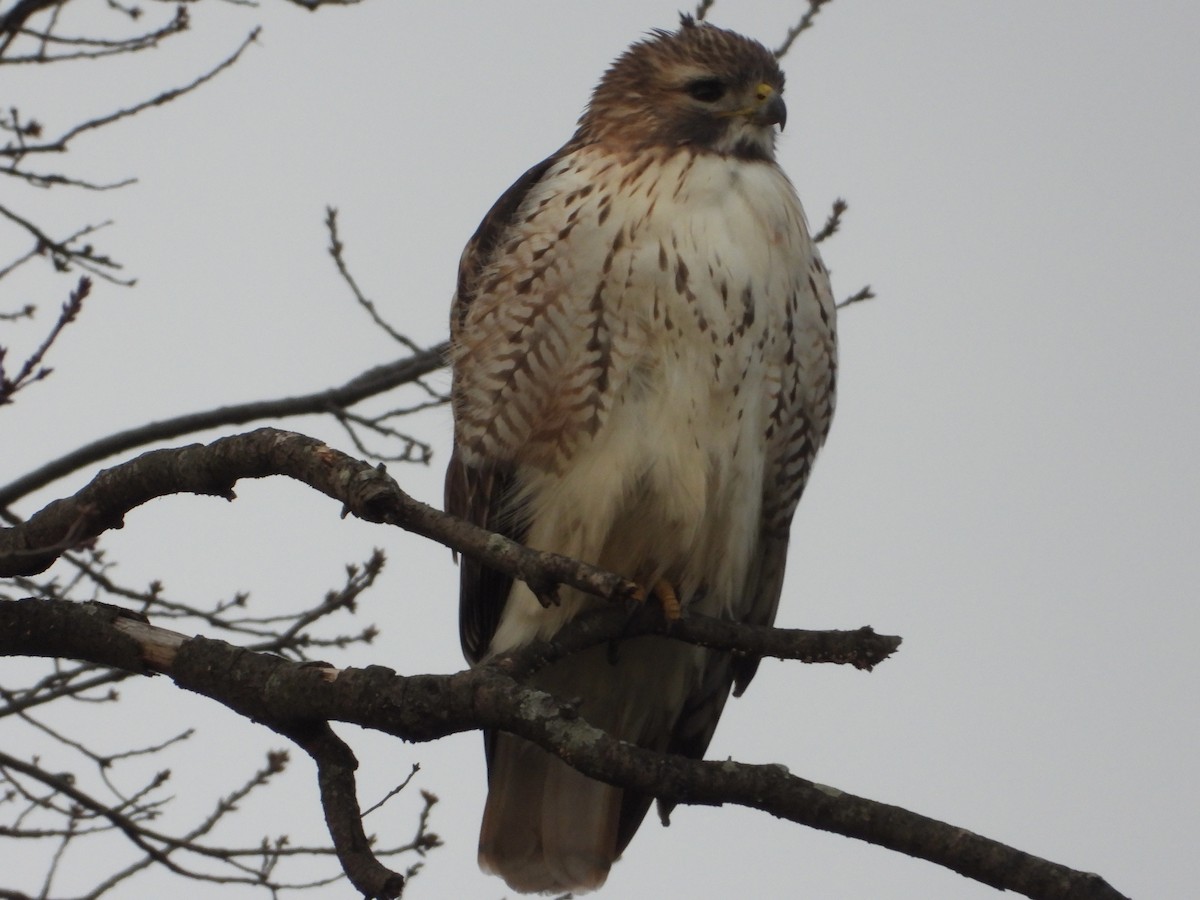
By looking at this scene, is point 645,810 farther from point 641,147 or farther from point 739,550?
point 641,147

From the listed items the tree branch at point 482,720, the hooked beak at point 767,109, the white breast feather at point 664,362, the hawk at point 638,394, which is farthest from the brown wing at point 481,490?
the tree branch at point 482,720

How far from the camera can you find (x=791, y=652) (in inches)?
125

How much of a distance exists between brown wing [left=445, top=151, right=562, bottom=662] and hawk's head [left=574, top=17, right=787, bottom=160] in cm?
26

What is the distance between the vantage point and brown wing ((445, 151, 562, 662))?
422cm

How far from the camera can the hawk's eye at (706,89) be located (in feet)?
14.8

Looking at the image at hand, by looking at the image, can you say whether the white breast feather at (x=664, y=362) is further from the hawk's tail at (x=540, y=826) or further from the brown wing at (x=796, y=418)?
the hawk's tail at (x=540, y=826)

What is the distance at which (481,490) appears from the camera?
4262mm

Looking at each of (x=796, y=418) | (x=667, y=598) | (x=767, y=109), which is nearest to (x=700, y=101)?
(x=767, y=109)

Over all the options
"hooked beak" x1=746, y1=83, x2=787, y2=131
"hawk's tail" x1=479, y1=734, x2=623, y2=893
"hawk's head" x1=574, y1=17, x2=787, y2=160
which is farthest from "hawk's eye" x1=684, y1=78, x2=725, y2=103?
"hawk's tail" x1=479, y1=734, x2=623, y2=893

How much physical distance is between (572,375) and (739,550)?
0.68m

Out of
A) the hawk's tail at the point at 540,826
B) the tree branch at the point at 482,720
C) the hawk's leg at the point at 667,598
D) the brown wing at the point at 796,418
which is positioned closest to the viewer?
the tree branch at the point at 482,720

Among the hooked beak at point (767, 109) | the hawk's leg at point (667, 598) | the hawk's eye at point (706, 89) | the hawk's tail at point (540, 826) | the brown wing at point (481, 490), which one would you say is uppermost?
the hawk's eye at point (706, 89)

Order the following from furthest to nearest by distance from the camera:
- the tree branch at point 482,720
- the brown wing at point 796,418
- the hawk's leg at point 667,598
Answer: the brown wing at point 796,418 → the hawk's leg at point 667,598 → the tree branch at point 482,720

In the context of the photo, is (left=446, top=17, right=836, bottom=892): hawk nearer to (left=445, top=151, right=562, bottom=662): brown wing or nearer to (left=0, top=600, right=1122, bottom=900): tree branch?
(left=445, top=151, right=562, bottom=662): brown wing
